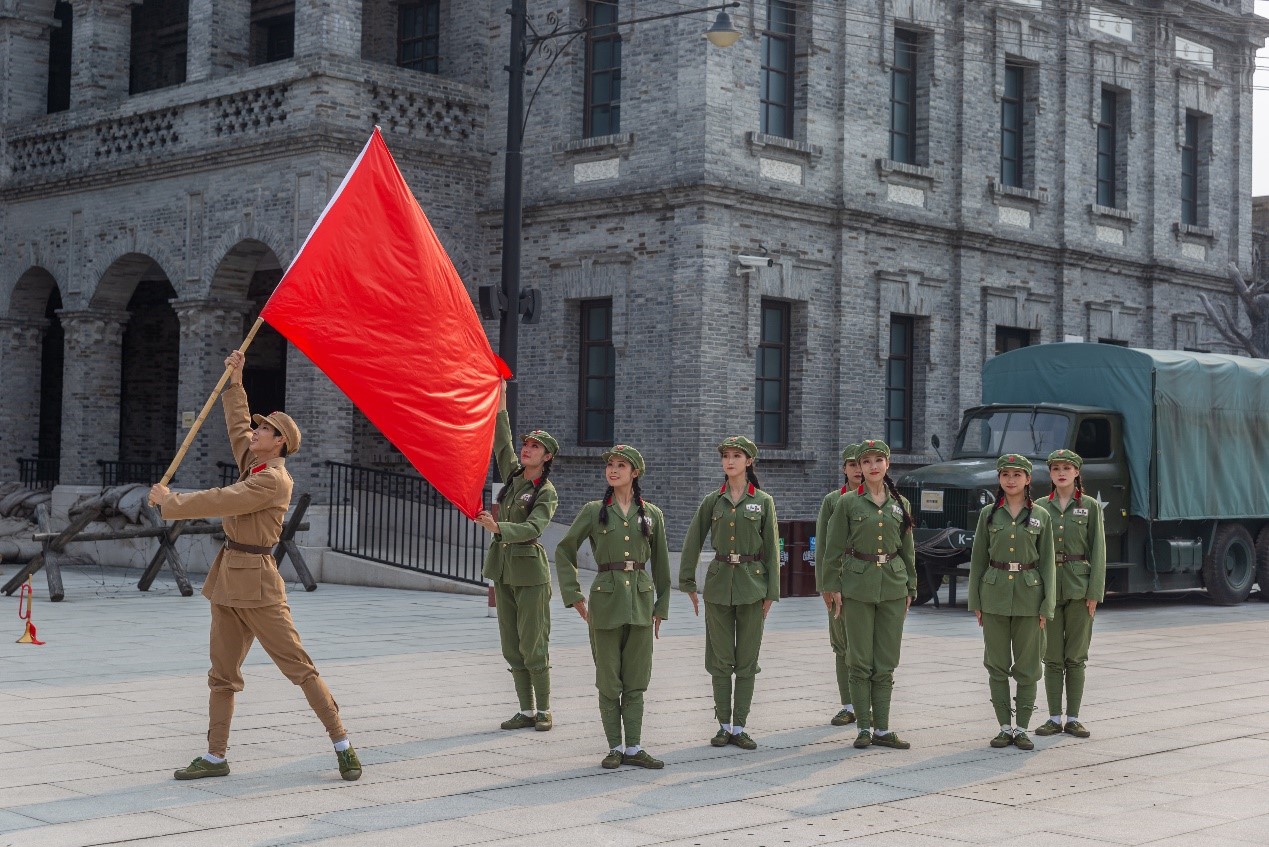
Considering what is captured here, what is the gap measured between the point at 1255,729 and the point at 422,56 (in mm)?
17236

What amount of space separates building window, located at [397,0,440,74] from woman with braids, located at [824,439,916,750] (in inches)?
624

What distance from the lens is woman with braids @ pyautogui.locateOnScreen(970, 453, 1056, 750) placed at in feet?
32.5

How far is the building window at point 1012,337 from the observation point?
26469mm

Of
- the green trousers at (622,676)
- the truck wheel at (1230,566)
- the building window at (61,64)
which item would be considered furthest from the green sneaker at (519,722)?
the building window at (61,64)

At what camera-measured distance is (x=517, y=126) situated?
17.0 m

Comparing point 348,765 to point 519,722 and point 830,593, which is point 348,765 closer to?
point 519,722

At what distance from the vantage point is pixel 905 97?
81.3ft

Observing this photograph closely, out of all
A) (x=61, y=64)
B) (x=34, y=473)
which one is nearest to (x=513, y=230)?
(x=34, y=473)

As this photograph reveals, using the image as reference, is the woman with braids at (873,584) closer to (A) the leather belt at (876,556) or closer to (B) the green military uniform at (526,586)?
(A) the leather belt at (876,556)

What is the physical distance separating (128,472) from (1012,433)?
527 inches

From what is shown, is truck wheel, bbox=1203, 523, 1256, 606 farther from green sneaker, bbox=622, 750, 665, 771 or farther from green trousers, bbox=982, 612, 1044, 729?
green sneaker, bbox=622, 750, 665, 771

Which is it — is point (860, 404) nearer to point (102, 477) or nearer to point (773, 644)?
point (773, 644)

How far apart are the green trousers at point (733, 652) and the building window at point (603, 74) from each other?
13.8 meters

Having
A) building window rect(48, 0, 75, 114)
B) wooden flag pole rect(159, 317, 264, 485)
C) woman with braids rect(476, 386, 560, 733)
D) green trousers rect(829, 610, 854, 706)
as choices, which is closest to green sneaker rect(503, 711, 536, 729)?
woman with braids rect(476, 386, 560, 733)
